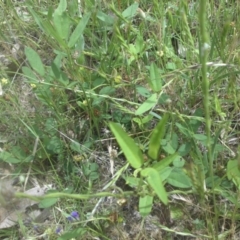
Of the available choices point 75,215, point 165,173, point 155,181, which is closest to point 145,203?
point 165,173

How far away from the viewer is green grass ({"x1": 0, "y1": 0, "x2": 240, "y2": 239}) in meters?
1.18

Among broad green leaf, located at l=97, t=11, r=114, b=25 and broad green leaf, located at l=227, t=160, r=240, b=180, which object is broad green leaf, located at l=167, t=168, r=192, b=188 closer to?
broad green leaf, located at l=227, t=160, r=240, b=180

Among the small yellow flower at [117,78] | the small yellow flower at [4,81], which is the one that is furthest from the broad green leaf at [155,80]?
the small yellow flower at [4,81]

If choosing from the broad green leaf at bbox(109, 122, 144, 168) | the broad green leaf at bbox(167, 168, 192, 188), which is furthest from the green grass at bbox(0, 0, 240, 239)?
the broad green leaf at bbox(109, 122, 144, 168)

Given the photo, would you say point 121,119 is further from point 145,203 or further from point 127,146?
point 127,146

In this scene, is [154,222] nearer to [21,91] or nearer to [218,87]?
[218,87]

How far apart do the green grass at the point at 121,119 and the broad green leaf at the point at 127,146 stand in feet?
0.88

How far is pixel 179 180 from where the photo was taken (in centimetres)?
106

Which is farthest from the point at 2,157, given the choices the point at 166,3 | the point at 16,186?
the point at 166,3

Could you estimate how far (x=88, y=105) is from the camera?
136 cm

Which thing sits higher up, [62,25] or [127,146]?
[62,25]

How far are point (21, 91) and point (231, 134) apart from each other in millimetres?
726

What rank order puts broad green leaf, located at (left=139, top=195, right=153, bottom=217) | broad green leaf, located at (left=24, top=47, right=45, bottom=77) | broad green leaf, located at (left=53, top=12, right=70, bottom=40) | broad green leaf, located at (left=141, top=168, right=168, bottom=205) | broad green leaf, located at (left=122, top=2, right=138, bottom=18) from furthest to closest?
broad green leaf, located at (left=122, top=2, right=138, bottom=18) < broad green leaf, located at (left=24, top=47, right=45, bottom=77) < broad green leaf, located at (left=53, top=12, right=70, bottom=40) < broad green leaf, located at (left=139, top=195, right=153, bottom=217) < broad green leaf, located at (left=141, top=168, right=168, bottom=205)

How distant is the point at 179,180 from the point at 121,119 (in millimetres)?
374
